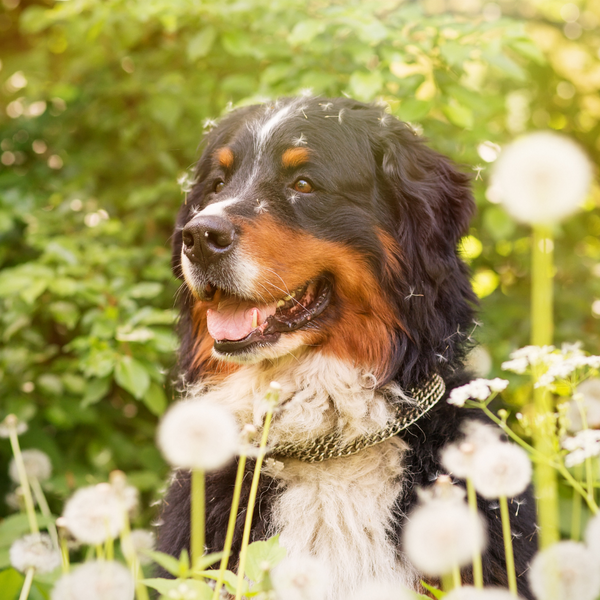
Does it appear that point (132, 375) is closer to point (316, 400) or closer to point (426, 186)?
point (316, 400)

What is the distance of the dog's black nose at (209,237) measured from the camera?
6.64ft

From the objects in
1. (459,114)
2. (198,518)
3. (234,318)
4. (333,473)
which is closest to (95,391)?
(234,318)

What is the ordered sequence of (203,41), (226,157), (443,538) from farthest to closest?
(203,41) → (226,157) → (443,538)

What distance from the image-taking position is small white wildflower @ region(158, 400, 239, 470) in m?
1.12

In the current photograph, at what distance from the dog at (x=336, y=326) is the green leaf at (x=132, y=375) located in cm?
26

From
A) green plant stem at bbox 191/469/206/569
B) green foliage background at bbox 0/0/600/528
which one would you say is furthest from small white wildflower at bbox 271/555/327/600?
green foliage background at bbox 0/0/600/528

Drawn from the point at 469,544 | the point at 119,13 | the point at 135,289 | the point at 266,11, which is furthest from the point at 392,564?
the point at 119,13

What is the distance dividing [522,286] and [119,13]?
9.03ft

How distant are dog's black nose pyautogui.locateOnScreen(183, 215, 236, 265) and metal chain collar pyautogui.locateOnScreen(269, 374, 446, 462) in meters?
0.65

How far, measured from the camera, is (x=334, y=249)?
2.19 metres

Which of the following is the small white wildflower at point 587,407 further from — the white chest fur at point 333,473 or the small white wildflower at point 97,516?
the small white wildflower at point 97,516

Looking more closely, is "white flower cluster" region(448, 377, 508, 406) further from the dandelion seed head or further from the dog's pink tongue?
the dog's pink tongue

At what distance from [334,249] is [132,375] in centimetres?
100

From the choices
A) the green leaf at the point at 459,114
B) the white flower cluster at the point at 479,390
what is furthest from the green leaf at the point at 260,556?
the green leaf at the point at 459,114
